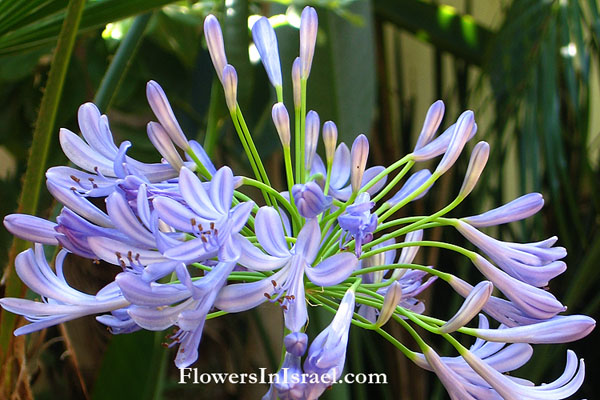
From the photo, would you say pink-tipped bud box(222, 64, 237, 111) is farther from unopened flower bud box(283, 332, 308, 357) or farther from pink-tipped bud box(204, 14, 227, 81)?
unopened flower bud box(283, 332, 308, 357)

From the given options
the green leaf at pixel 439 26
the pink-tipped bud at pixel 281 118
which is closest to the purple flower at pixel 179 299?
the pink-tipped bud at pixel 281 118

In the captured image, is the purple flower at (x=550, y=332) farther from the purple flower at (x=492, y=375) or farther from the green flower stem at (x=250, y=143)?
the green flower stem at (x=250, y=143)

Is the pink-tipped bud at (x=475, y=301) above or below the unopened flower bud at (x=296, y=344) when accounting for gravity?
above

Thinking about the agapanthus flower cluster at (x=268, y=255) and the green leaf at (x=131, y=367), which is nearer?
the agapanthus flower cluster at (x=268, y=255)

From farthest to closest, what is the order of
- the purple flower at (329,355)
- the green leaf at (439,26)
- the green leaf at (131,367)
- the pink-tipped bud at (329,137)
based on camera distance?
1. the green leaf at (439,26)
2. the green leaf at (131,367)
3. the pink-tipped bud at (329,137)
4. the purple flower at (329,355)

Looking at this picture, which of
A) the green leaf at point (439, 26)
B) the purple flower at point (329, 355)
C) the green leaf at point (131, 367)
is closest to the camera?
the purple flower at point (329, 355)

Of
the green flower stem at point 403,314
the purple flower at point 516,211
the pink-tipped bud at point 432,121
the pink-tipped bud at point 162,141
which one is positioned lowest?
the green flower stem at point 403,314

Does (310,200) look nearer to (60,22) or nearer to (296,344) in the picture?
(296,344)

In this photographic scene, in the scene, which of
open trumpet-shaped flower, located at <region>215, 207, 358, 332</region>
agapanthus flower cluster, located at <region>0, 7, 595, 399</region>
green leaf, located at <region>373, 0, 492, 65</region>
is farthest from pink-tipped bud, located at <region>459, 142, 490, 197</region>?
green leaf, located at <region>373, 0, 492, 65</region>
